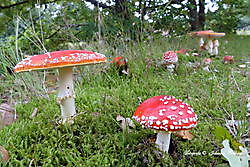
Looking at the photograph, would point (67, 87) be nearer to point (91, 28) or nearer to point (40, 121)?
point (40, 121)

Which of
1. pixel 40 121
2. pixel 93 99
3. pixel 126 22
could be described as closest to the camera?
pixel 40 121

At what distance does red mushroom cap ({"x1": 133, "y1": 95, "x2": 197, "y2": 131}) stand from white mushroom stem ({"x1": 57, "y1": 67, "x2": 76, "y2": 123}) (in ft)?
2.55

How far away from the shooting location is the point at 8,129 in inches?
77.5

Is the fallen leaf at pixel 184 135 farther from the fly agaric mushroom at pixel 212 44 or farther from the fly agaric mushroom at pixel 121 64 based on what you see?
the fly agaric mushroom at pixel 212 44

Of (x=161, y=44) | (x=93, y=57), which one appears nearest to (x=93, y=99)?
(x=93, y=57)

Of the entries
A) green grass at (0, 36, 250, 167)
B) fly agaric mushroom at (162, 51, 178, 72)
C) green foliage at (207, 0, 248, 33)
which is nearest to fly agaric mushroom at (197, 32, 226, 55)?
green foliage at (207, 0, 248, 33)

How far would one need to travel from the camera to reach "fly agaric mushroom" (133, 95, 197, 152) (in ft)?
4.16

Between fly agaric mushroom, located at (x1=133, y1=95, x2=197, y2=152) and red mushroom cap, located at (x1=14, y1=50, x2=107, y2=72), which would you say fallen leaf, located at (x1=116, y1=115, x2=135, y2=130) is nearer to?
fly agaric mushroom, located at (x1=133, y1=95, x2=197, y2=152)

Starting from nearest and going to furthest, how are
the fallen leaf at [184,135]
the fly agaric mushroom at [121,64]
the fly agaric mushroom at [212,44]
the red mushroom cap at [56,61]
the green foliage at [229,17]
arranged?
the red mushroom cap at [56,61] → the fallen leaf at [184,135] → the fly agaric mushroom at [121,64] → the fly agaric mushroom at [212,44] → the green foliage at [229,17]

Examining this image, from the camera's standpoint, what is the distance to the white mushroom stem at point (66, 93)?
184 centimetres

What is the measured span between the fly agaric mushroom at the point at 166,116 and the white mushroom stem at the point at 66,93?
78cm

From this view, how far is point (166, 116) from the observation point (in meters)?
1.29

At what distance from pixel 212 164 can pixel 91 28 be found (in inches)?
140

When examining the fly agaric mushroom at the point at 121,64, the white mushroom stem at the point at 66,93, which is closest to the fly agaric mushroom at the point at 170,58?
the fly agaric mushroom at the point at 121,64
